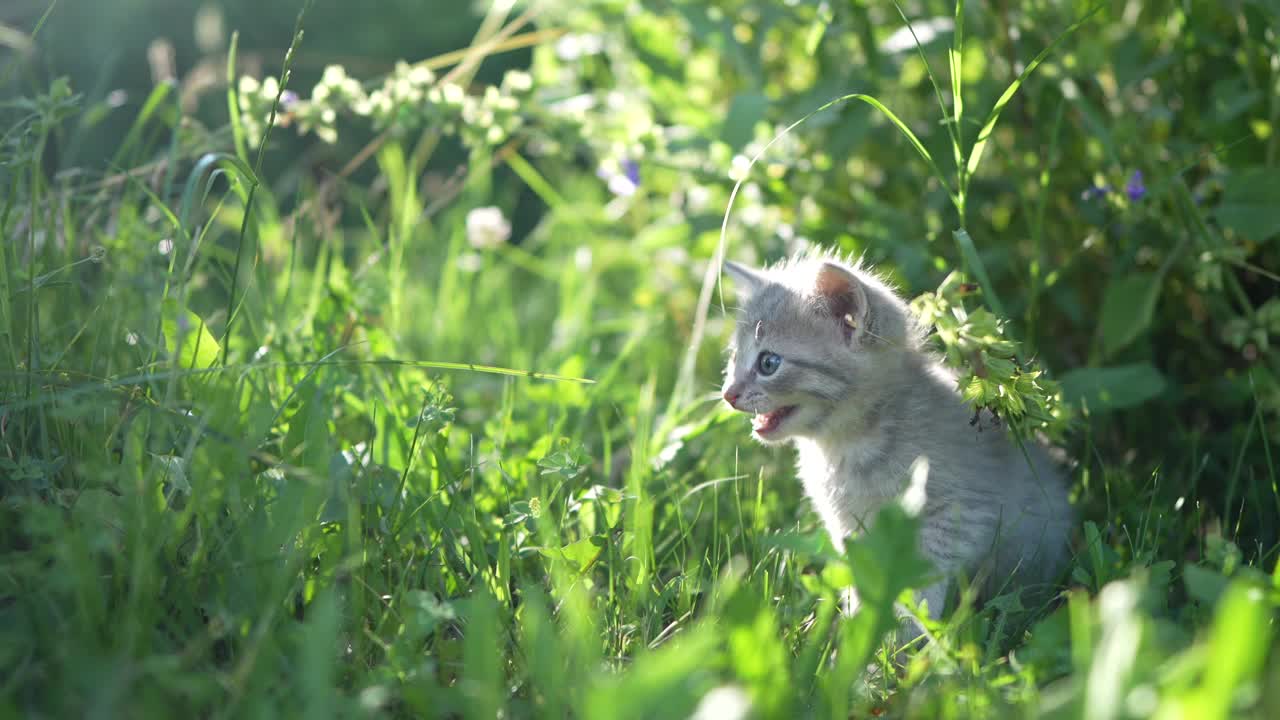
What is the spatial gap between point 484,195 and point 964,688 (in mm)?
3451

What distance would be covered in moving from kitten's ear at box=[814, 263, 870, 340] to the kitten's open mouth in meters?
0.19

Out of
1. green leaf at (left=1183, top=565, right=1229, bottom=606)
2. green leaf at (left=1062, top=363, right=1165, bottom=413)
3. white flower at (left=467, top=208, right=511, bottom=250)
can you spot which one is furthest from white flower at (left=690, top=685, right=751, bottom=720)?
white flower at (left=467, top=208, right=511, bottom=250)

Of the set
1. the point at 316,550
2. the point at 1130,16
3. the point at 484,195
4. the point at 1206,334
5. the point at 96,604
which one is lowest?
the point at 484,195

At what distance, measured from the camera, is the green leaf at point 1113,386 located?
2.10 metres

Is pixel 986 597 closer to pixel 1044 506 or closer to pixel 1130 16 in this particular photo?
pixel 1044 506

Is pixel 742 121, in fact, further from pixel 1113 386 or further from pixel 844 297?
pixel 1113 386

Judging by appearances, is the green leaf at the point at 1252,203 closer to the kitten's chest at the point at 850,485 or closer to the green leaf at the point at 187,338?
the kitten's chest at the point at 850,485

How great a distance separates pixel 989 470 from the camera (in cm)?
197

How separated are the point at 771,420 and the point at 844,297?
28 centimetres

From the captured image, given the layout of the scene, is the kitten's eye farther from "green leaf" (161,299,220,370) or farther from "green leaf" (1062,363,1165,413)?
"green leaf" (161,299,220,370)

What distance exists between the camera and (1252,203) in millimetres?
2068

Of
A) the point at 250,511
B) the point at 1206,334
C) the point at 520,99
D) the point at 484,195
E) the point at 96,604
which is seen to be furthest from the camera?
the point at 484,195

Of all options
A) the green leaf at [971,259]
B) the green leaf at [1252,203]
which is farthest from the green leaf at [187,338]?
the green leaf at [1252,203]

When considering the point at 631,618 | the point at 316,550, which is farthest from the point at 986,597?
the point at 316,550
